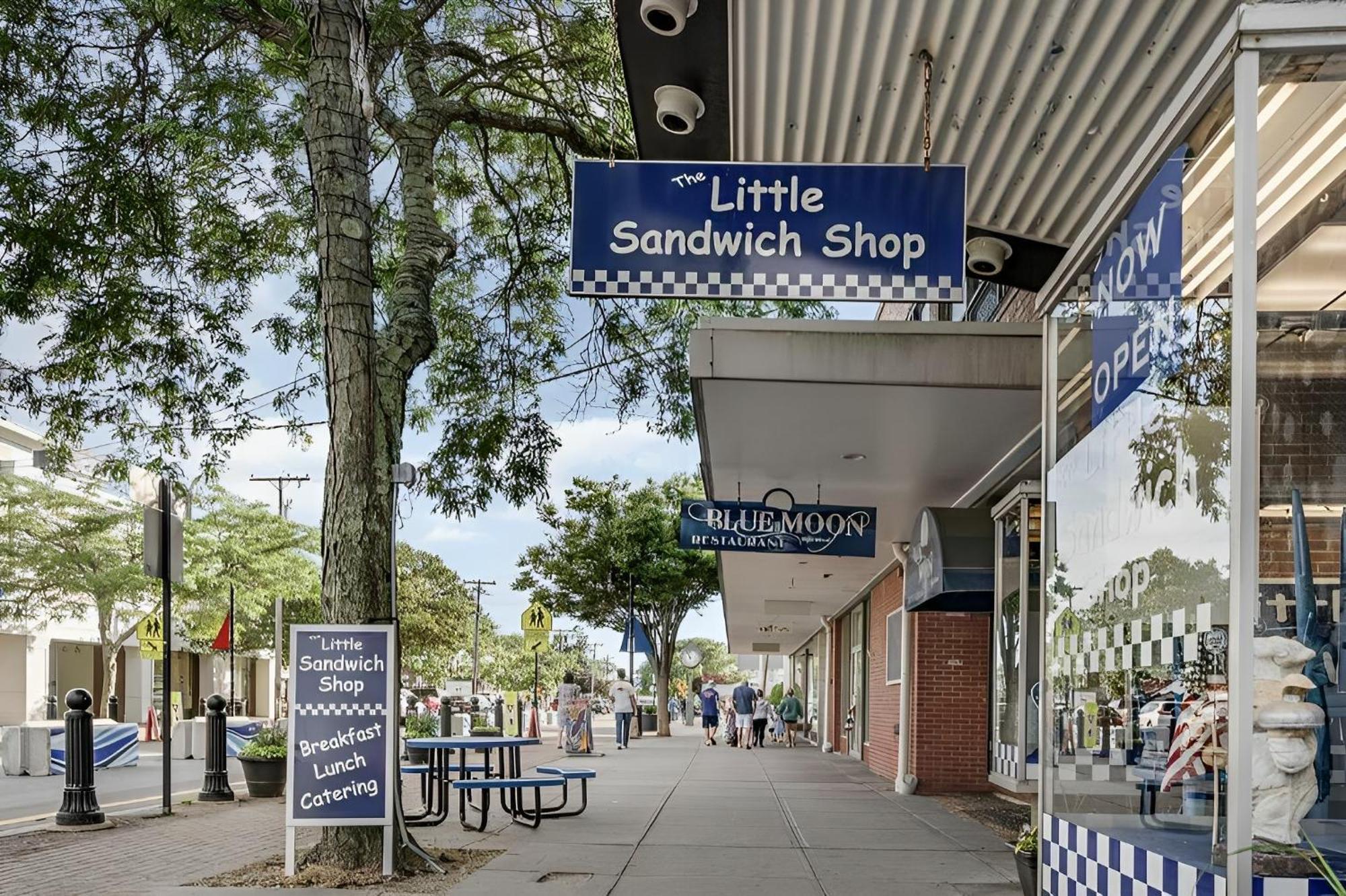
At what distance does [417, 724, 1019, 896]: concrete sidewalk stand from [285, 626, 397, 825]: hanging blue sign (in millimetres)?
873

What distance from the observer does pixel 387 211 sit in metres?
15.6

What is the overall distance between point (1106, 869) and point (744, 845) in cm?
A: 653

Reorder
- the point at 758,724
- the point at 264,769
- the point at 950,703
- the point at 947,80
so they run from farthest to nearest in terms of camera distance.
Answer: the point at 758,724
the point at 950,703
the point at 264,769
the point at 947,80

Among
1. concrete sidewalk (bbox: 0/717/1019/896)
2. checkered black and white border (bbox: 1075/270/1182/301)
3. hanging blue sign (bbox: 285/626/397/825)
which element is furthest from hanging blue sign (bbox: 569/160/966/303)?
concrete sidewalk (bbox: 0/717/1019/896)

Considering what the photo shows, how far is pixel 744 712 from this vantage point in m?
30.3

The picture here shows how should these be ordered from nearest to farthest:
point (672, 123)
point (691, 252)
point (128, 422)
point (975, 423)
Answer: point (691, 252), point (672, 123), point (975, 423), point (128, 422)

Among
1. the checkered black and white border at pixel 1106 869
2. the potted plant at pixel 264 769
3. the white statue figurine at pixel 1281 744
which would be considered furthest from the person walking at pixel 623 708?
the white statue figurine at pixel 1281 744

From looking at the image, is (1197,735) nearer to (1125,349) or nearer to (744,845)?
(1125,349)

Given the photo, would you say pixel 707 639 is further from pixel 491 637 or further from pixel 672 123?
pixel 672 123

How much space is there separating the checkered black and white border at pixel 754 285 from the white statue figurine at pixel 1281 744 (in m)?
Answer: 2.64

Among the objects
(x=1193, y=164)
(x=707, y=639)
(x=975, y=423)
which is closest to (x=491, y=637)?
(x=707, y=639)

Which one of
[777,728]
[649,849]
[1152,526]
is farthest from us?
[777,728]

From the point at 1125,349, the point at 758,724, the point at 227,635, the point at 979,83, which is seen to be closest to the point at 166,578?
the point at 979,83

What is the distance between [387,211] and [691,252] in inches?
414
